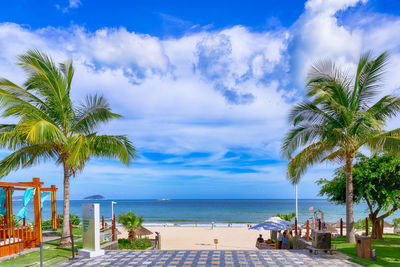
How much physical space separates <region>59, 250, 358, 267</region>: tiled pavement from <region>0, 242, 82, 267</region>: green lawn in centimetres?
59

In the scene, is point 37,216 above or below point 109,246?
above

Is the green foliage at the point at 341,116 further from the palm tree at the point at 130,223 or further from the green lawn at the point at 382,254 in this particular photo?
the palm tree at the point at 130,223

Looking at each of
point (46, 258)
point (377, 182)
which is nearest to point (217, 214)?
point (377, 182)

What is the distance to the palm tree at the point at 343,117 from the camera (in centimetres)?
1461

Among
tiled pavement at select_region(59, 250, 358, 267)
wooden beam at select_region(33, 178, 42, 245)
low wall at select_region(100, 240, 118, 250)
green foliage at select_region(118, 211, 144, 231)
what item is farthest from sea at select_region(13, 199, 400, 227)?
wooden beam at select_region(33, 178, 42, 245)

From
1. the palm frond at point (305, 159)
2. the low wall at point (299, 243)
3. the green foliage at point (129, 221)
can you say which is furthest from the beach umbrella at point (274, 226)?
the green foliage at point (129, 221)

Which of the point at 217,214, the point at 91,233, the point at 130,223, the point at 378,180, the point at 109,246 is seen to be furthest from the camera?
the point at 217,214

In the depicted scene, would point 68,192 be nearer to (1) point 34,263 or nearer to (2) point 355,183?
(1) point 34,263

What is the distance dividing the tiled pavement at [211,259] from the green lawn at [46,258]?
23.2 inches

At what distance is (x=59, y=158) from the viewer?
49.8 ft

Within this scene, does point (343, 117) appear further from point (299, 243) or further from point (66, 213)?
point (66, 213)

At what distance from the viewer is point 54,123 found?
562 inches

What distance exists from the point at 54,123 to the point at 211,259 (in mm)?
8673

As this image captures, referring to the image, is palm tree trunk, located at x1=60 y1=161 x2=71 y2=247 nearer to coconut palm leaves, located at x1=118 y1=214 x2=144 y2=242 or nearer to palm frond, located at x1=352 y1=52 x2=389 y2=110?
coconut palm leaves, located at x1=118 y1=214 x2=144 y2=242
